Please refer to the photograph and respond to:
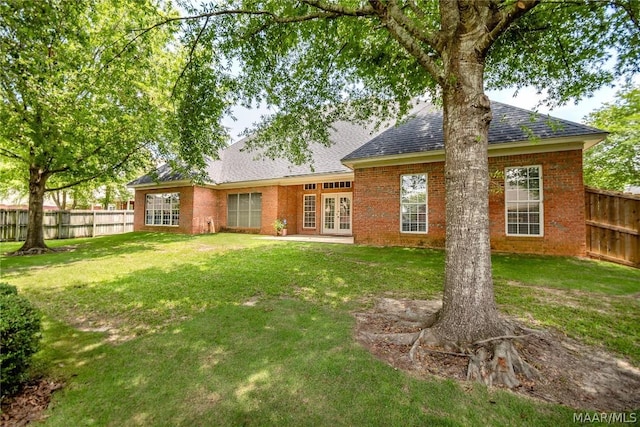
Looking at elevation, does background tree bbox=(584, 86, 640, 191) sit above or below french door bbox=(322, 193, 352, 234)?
above

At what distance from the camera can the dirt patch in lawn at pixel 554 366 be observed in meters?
2.31

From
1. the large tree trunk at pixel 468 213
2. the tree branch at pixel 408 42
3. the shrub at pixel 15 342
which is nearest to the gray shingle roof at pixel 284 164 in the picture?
the tree branch at pixel 408 42

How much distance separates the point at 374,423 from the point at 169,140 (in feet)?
Result: 42.0

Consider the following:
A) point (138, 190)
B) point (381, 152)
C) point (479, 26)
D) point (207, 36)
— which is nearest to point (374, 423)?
point (479, 26)

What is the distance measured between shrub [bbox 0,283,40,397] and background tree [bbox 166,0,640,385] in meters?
3.92

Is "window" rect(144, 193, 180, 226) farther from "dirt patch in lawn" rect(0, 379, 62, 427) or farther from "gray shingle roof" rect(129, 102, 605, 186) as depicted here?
"dirt patch in lawn" rect(0, 379, 62, 427)

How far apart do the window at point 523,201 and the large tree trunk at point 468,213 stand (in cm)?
734

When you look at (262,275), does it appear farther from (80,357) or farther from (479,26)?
(479,26)

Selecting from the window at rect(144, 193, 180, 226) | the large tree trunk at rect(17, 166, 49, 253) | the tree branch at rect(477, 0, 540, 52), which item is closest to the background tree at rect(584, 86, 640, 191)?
the tree branch at rect(477, 0, 540, 52)

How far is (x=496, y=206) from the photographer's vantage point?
9.20 metres

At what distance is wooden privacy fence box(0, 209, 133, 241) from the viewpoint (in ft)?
47.5

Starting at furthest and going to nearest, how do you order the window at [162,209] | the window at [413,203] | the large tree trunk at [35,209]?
the window at [162,209] < the large tree trunk at [35,209] < the window at [413,203]

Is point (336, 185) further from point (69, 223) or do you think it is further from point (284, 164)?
point (69, 223)

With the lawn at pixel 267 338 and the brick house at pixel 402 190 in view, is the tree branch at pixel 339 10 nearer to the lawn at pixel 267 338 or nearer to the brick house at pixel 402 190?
the brick house at pixel 402 190
